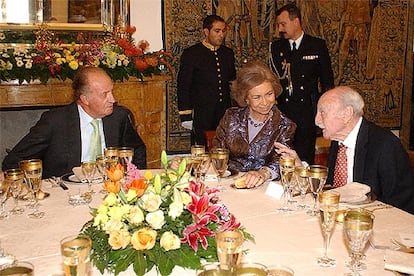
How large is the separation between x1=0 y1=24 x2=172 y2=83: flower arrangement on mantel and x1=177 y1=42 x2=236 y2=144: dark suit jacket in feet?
0.78

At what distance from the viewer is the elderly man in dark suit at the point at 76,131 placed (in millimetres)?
3062

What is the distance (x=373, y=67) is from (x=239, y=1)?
205cm

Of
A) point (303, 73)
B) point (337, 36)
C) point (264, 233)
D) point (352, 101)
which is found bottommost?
point (264, 233)

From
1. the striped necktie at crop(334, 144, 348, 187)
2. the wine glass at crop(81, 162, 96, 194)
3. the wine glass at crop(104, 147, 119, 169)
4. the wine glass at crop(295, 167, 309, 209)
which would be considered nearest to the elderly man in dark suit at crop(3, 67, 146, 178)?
the wine glass at crop(104, 147, 119, 169)

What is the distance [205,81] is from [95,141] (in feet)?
7.57

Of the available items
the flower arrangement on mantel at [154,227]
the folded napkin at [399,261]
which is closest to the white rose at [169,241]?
the flower arrangement on mantel at [154,227]

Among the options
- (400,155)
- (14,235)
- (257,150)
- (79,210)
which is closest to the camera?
(14,235)

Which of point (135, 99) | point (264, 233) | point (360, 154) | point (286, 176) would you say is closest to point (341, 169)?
point (360, 154)

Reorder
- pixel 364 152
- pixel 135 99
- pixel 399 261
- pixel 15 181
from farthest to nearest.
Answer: pixel 135 99
pixel 364 152
pixel 15 181
pixel 399 261

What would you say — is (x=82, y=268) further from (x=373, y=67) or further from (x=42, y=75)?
(x=373, y=67)

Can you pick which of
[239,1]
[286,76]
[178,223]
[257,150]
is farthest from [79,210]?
[239,1]

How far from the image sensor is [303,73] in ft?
16.4

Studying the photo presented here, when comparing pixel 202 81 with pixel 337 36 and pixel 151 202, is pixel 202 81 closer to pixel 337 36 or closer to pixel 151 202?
pixel 337 36

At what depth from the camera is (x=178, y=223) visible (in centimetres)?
146
